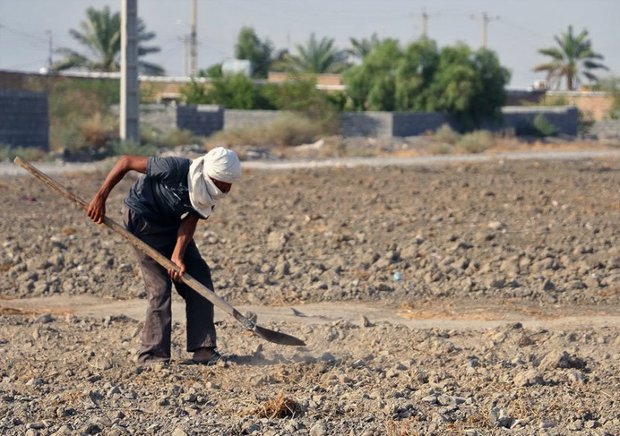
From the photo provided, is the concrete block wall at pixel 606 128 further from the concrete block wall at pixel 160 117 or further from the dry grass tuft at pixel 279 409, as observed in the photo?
the dry grass tuft at pixel 279 409

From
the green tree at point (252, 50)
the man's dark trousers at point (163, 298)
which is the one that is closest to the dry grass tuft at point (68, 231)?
the man's dark trousers at point (163, 298)

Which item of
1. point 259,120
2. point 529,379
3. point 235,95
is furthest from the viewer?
point 235,95

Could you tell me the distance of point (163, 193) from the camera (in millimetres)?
7168

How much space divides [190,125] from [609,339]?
28849 mm

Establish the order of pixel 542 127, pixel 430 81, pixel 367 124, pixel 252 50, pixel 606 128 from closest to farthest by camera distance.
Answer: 1. pixel 367 124
2. pixel 430 81
3. pixel 542 127
4. pixel 606 128
5. pixel 252 50

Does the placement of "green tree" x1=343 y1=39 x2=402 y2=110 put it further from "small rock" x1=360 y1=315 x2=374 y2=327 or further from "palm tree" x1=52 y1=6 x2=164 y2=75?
"small rock" x1=360 y1=315 x2=374 y2=327

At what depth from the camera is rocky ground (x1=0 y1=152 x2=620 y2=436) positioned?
6133 millimetres

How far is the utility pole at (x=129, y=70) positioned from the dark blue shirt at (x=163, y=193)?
20487 millimetres

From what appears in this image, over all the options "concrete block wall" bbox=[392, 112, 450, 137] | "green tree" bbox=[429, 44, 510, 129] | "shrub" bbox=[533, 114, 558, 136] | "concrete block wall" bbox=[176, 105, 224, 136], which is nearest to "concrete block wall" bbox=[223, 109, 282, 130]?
"concrete block wall" bbox=[176, 105, 224, 136]

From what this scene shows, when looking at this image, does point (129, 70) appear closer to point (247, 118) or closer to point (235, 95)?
point (247, 118)

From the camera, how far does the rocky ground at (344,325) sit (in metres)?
6.13

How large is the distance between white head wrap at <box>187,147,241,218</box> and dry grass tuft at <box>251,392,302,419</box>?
133cm

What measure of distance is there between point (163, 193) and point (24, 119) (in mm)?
22097

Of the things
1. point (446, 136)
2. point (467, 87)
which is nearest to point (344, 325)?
point (446, 136)
